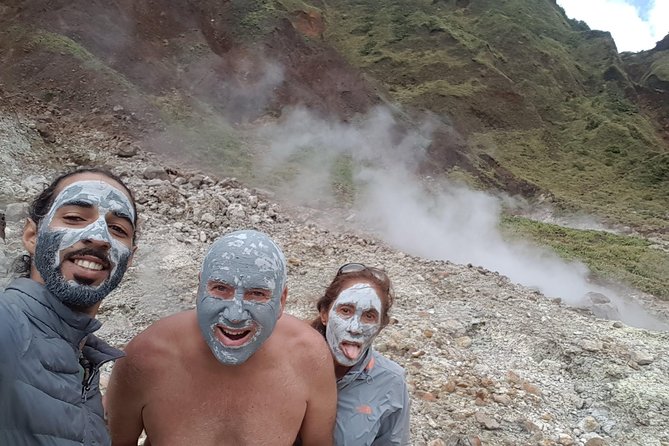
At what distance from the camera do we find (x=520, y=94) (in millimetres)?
24641

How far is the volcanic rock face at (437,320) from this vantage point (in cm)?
401

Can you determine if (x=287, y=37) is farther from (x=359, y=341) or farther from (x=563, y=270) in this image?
(x=359, y=341)

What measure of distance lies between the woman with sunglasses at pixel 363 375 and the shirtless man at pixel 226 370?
19 centimetres

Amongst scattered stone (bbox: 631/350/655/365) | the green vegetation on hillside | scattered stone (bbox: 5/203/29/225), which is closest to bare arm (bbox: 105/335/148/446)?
scattered stone (bbox: 631/350/655/365)

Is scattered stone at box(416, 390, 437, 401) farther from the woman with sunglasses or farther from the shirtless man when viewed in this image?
the shirtless man

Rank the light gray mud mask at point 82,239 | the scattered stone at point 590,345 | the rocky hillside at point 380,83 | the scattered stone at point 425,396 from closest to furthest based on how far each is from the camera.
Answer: the light gray mud mask at point 82,239 < the scattered stone at point 425,396 < the scattered stone at point 590,345 < the rocky hillside at point 380,83

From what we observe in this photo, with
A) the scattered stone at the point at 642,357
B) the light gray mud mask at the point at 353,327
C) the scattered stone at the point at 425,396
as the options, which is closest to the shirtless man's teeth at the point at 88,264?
the light gray mud mask at the point at 353,327

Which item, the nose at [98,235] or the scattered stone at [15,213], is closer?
the nose at [98,235]

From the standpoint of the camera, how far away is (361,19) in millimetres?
28047

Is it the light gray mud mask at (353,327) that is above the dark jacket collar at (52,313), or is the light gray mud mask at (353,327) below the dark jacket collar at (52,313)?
above

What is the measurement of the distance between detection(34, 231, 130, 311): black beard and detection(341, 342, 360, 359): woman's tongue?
0.92 meters

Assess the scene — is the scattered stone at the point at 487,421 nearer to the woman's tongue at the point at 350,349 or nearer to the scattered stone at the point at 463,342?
the scattered stone at the point at 463,342

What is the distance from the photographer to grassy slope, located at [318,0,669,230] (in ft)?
65.7

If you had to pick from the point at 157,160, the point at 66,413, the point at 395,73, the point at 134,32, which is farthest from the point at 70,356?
the point at 395,73
